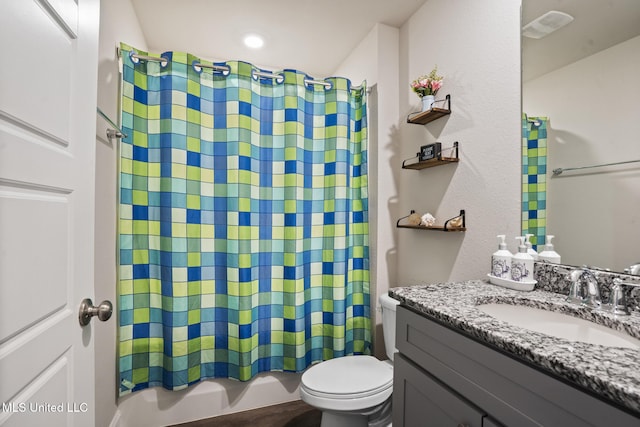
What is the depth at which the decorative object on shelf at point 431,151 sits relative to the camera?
1.53 meters

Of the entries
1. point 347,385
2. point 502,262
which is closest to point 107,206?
point 347,385

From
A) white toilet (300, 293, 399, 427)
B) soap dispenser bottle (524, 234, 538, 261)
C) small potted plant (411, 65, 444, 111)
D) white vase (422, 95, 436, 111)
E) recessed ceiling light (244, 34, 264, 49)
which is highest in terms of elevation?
recessed ceiling light (244, 34, 264, 49)

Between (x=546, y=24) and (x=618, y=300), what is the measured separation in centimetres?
107

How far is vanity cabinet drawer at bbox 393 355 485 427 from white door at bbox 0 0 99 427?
39.2 inches

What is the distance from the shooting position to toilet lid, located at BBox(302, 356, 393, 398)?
50.9 inches

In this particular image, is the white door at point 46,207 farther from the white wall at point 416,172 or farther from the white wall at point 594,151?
the white wall at point 594,151

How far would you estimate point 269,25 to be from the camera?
190cm

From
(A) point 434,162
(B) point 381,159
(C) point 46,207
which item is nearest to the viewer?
(C) point 46,207

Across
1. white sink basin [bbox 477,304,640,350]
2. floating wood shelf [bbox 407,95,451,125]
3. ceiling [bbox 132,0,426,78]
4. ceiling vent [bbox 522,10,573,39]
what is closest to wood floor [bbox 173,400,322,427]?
white sink basin [bbox 477,304,640,350]

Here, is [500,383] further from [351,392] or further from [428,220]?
[428,220]

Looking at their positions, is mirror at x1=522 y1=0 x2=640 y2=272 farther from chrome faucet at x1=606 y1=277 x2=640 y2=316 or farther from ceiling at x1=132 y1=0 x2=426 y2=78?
ceiling at x1=132 y1=0 x2=426 y2=78

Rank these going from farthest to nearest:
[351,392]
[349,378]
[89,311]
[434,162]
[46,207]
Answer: [434,162] → [349,378] → [351,392] → [89,311] → [46,207]

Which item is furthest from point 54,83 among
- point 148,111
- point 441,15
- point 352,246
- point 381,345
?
point 381,345

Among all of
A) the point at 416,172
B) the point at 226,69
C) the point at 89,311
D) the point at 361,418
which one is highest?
the point at 226,69
